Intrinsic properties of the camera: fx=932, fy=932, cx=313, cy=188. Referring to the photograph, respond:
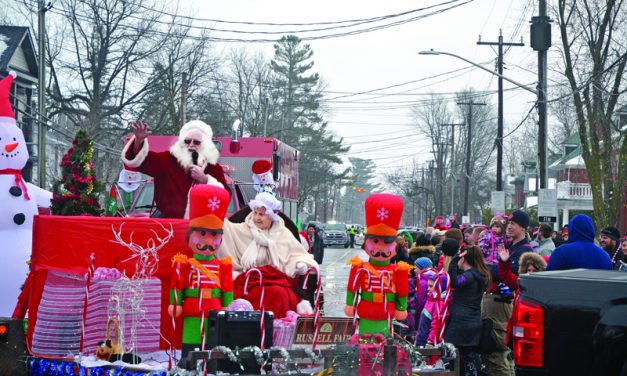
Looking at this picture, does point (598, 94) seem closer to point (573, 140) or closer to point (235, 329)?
point (235, 329)

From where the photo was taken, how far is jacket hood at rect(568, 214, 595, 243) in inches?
355

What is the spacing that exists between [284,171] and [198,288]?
12.9 metres

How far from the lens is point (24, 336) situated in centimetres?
913

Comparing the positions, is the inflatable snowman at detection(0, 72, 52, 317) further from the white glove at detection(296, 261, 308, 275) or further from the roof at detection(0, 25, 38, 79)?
the roof at detection(0, 25, 38, 79)

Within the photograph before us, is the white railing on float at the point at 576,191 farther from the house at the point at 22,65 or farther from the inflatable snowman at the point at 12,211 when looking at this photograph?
the inflatable snowman at the point at 12,211

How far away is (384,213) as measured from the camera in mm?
8680

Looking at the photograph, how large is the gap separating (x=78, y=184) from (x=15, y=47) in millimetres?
30238

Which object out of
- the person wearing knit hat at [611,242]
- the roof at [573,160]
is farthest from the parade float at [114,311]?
the roof at [573,160]

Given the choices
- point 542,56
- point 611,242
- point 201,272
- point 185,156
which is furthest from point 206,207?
point 542,56

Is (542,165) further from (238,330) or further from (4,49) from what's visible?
(4,49)

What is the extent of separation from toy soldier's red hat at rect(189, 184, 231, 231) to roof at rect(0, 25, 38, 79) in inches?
1262

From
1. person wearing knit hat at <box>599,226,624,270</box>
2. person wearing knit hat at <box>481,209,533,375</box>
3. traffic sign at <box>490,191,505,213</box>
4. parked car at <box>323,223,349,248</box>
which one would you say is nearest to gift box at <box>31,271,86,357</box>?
person wearing knit hat at <box>481,209,533,375</box>

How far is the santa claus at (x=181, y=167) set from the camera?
35.7ft

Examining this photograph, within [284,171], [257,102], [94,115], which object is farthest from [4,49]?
[257,102]
